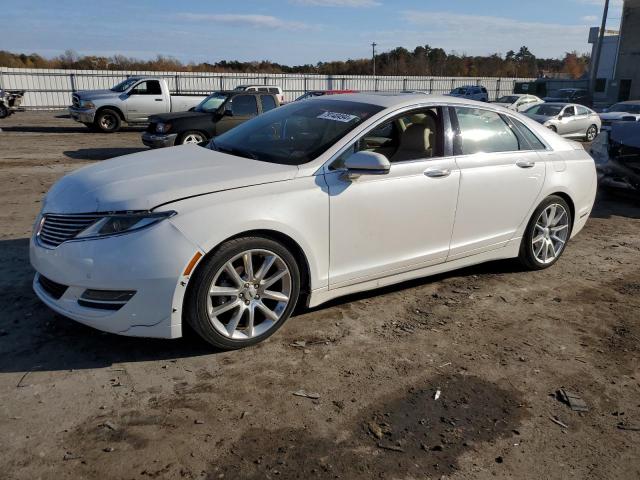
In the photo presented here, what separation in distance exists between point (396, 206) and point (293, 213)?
89 centimetres

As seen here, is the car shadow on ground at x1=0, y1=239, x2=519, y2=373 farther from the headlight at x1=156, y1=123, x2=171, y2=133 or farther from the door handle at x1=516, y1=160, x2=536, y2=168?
the headlight at x1=156, y1=123, x2=171, y2=133

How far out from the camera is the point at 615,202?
29.8 ft

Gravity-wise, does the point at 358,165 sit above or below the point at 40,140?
above

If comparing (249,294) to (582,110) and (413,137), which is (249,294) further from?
(582,110)

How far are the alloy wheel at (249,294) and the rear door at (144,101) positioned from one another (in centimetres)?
1694

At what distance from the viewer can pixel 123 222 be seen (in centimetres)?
332

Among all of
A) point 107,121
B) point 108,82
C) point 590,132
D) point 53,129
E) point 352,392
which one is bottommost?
point 53,129

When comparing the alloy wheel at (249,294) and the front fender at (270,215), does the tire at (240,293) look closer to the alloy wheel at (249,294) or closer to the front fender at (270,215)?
the alloy wheel at (249,294)

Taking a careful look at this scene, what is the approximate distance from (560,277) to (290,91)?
33.0 meters

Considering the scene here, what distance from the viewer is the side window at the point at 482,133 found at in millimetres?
4629

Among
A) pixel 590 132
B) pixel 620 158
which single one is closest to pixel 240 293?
pixel 620 158

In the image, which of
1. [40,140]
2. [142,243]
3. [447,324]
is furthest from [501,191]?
[40,140]

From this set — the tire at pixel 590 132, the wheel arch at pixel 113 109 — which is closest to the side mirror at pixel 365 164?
the wheel arch at pixel 113 109

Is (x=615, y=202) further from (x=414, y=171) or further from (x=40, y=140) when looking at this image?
(x=40, y=140)
